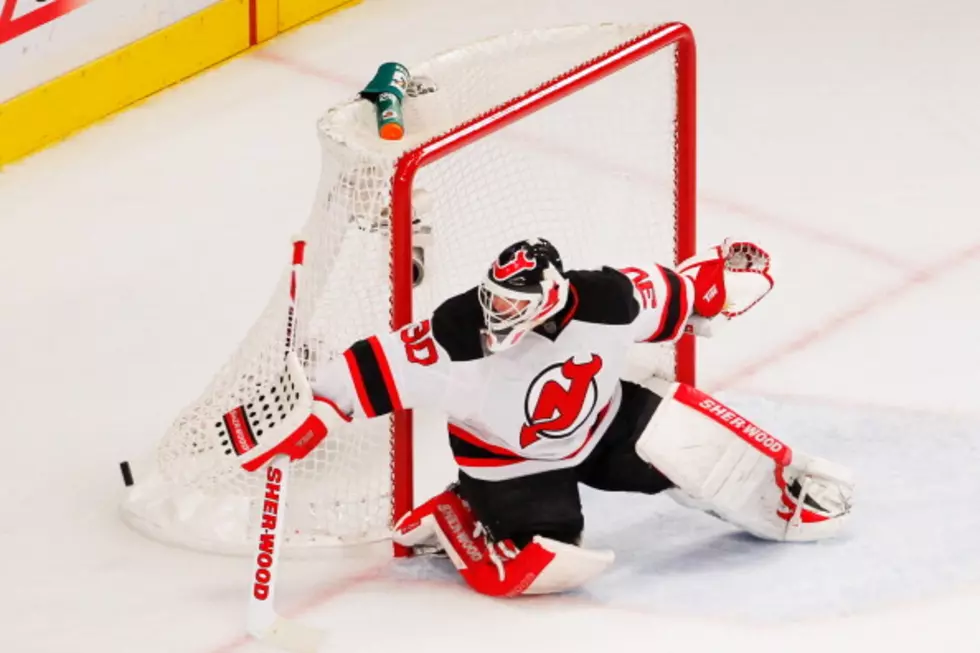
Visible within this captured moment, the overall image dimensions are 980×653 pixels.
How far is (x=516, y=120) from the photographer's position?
3.60 metres

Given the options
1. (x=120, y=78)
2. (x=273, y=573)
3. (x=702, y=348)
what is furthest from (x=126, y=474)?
(x=120, y=78)

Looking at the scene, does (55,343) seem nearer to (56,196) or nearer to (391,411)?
(56,196)

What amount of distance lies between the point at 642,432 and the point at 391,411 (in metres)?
0.43

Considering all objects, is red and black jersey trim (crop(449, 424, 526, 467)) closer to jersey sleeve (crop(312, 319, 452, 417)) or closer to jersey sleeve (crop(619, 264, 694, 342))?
jersey sleeve (crop(312, 319, 452, 417))

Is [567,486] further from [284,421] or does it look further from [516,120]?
[516,120]

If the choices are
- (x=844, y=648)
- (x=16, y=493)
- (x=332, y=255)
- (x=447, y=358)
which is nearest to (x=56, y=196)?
(x=16, y=493)

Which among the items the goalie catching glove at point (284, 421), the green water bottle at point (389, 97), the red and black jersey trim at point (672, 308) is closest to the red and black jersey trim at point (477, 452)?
the goalie catching glove at point (284, 421)

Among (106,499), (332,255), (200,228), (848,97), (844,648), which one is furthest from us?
(848,97)

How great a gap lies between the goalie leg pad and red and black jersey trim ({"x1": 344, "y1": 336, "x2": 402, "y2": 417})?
422 millimetres

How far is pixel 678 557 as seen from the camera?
3.66 m

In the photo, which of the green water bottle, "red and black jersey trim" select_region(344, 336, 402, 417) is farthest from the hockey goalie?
the green water bottle

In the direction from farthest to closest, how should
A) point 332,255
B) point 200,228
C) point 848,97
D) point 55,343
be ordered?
point 848,97 < point 200,228 < point 55,343 < point 332,255

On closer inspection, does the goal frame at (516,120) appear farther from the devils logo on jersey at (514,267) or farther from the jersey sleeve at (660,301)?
the jersey sleeve at (660,301)

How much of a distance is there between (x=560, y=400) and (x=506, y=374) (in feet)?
0.36
